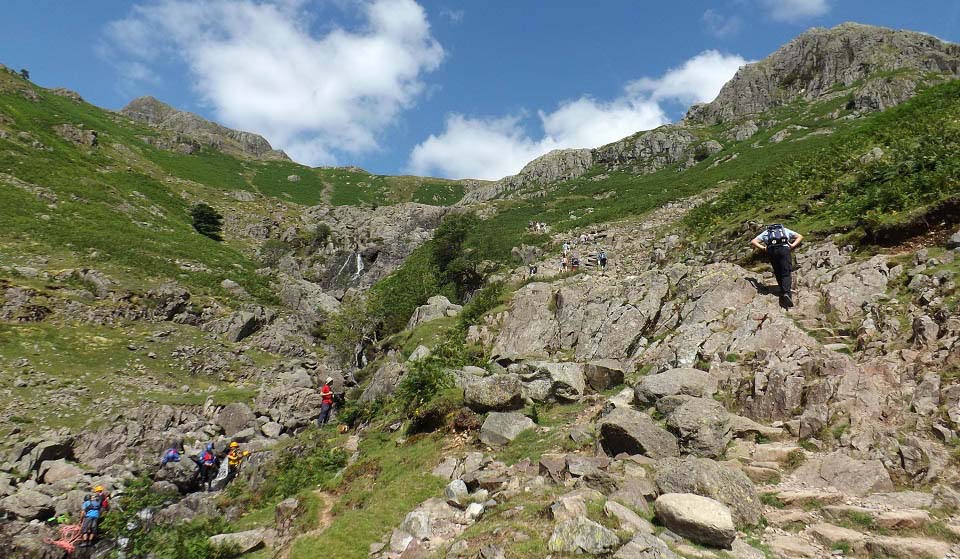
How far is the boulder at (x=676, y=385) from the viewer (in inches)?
475

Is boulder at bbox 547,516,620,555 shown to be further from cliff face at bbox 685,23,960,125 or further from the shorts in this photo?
cliff face at bbox 685,23,960,125

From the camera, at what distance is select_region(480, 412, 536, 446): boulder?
42.6 ft

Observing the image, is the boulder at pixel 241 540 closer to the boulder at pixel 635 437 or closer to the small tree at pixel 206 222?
the boulder at pixel 635 437

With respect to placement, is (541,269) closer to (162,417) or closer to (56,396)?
(162,417)

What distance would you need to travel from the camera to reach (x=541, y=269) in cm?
3603

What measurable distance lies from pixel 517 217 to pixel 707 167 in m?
30.0

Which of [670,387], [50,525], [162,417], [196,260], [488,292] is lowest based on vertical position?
[50,525]

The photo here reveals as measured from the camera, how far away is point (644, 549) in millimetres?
6445

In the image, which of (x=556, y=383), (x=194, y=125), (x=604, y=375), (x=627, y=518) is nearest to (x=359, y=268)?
(x=556, y=383)

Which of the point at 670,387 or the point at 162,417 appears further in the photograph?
the point at 162,417

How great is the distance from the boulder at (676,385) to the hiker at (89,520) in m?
20.4

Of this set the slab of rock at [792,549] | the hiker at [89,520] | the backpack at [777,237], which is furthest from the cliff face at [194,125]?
the slab of rock at [792,549]

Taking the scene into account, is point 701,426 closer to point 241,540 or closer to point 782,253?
point 782,253

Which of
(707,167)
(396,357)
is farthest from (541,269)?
(707,167)
